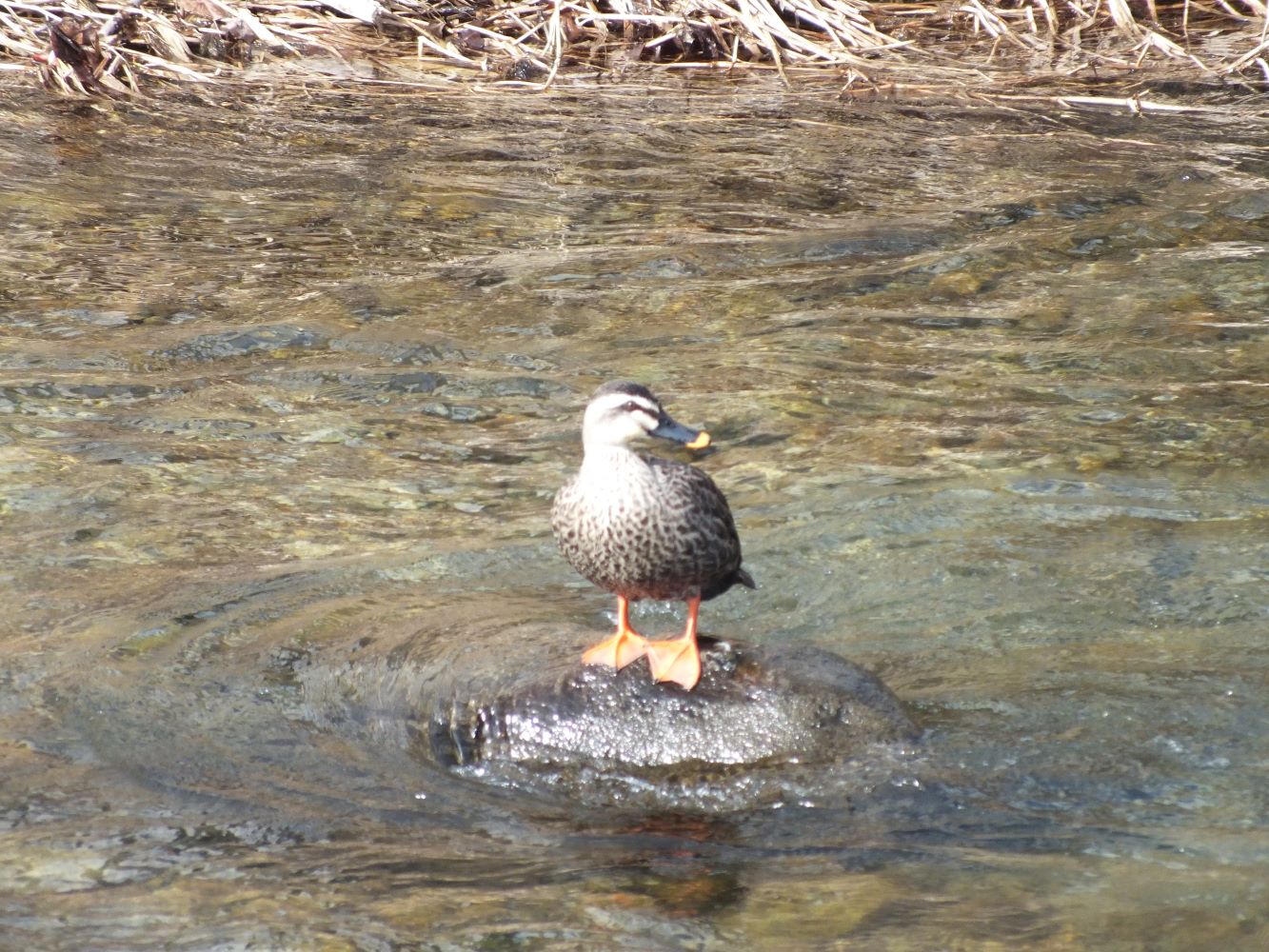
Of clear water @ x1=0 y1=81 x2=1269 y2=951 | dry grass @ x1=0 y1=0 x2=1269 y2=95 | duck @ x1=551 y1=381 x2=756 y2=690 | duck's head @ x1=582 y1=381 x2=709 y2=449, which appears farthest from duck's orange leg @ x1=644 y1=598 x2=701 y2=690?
dry grass @ x1=0 y1=0 x2=1269 y2=95

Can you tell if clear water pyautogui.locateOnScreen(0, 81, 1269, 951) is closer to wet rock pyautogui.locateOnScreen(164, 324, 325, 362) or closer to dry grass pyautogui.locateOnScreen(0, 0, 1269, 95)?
wet rock pyautogui.locateOnScreen(164, 324, 325, 362)

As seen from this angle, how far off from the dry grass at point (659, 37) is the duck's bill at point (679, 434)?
9.22 m

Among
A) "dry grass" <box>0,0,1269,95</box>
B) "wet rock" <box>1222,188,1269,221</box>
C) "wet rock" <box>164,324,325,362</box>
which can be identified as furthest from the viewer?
"dry grass" <box>0,0,1269,95</box>

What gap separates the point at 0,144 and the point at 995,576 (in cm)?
832

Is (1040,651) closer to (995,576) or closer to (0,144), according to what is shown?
(995,576)

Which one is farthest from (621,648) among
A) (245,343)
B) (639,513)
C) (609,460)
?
(245,343)

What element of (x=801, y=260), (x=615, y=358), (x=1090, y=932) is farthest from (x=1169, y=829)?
(x=801, y=260)

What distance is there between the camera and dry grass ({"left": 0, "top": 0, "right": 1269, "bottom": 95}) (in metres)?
13.2

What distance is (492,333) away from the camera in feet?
27.3

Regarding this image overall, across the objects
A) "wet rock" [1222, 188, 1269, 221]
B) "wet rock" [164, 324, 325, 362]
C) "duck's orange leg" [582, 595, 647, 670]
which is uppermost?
"wet rock" [1222, 188, 1269, 221]

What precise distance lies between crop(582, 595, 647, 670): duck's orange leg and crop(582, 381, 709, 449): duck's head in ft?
1.78

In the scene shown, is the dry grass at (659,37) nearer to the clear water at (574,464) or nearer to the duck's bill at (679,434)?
the clear water at (574,464)

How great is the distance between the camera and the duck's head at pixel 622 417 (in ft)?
14.6

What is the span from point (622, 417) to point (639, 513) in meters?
0.28
